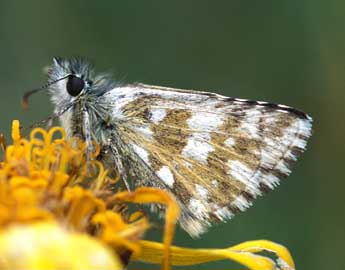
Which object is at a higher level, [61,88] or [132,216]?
[61,88]

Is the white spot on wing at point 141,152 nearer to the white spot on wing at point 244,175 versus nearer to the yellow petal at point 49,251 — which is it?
the white spot on wing at point 244,175

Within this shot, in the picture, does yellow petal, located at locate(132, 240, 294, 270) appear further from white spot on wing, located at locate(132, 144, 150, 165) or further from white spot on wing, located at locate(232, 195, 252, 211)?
white spot on wing, located at locate(132, 144, 150, 165)

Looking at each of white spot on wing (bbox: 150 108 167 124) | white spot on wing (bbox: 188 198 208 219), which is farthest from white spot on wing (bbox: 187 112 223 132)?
white spot on wing (bbox: 188 198 208 219)

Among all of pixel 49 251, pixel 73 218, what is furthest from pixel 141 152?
pixel 49 251

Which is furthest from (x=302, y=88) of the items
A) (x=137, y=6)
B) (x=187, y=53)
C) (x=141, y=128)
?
(x=141, y=128)

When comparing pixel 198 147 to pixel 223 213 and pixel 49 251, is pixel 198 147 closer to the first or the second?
pixel 223 213

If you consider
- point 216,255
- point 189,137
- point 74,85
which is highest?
point 74,85

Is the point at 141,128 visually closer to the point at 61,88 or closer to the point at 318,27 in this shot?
the point at 61,88
